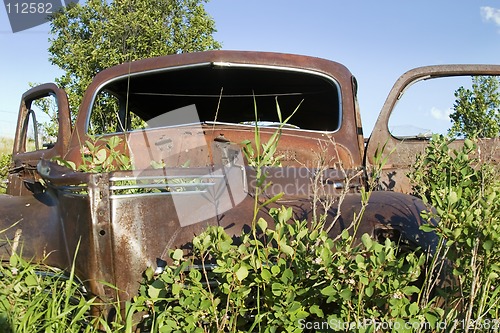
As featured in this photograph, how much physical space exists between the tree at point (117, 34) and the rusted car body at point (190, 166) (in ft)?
22.0

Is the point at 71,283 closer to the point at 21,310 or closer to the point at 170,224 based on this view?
the point at 21,310

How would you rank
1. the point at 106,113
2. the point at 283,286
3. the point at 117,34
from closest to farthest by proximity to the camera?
the point at 283,286 < the point at 106,113 < the point at 117,34

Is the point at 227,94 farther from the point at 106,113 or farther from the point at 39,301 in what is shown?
the point at 39,301

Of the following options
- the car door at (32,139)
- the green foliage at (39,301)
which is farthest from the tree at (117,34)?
the green foliage at (39,301)

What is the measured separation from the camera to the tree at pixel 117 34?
1084cm

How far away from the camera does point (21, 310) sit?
2.14 m

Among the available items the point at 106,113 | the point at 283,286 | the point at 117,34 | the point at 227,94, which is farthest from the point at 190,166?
the point at 117,34

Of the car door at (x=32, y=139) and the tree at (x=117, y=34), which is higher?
the tree at (x=117, y=34)

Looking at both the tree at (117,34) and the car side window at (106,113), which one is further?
the tree at (117,34)

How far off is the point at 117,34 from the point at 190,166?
29.7ft

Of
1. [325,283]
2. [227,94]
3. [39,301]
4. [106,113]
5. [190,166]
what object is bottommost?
[39,301]

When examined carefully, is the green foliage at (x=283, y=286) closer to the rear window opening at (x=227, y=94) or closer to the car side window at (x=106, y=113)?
the rear window opening at (x=227, y=94)

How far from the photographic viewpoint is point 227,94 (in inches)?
161

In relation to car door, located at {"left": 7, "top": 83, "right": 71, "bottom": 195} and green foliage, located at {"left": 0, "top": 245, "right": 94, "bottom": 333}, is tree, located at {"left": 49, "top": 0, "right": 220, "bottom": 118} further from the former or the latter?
green foliage, located at {"left": 0, "top": 245, "right": 94, "bottom": 333}
